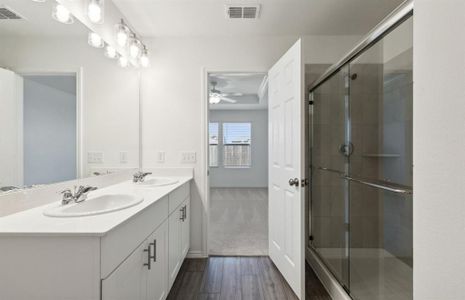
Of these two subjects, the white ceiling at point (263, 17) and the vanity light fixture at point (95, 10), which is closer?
the vanity light fixture at point (95, 10)

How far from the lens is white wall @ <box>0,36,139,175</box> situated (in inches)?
51.5

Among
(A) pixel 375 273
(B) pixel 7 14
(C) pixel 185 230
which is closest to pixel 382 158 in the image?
(A) pixel 375 273

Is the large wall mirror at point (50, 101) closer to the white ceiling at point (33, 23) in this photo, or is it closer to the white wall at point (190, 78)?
the white ceiling at point (33, 23)

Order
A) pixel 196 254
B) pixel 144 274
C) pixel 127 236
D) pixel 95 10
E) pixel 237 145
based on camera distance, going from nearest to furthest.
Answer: pixel 127 236
pixel 144 274
pixel 95 10
pixel 196 254
pixel 237 145

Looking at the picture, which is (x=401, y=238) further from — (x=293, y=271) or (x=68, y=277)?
(x=68, y=277)

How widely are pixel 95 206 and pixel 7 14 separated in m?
1.09

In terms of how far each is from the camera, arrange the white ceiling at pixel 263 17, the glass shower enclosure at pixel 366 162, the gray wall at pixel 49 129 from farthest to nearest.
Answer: the glass shower enclosure at pixel 366 162 → the white ceiling at pixel 263 17 → the gray wall at pixel 49 129

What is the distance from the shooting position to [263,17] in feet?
7.53

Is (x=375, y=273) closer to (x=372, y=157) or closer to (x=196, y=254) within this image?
(x=372, y=157)

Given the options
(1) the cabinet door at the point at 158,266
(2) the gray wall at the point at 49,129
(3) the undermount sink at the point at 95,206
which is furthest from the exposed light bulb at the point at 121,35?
(1) the cabinet door at the point at 158,266

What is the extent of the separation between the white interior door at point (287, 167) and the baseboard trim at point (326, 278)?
283mm

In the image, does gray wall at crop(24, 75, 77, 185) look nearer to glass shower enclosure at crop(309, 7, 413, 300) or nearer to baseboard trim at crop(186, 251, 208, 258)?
baseboard trim at crop(186, 251, 208, 258)
